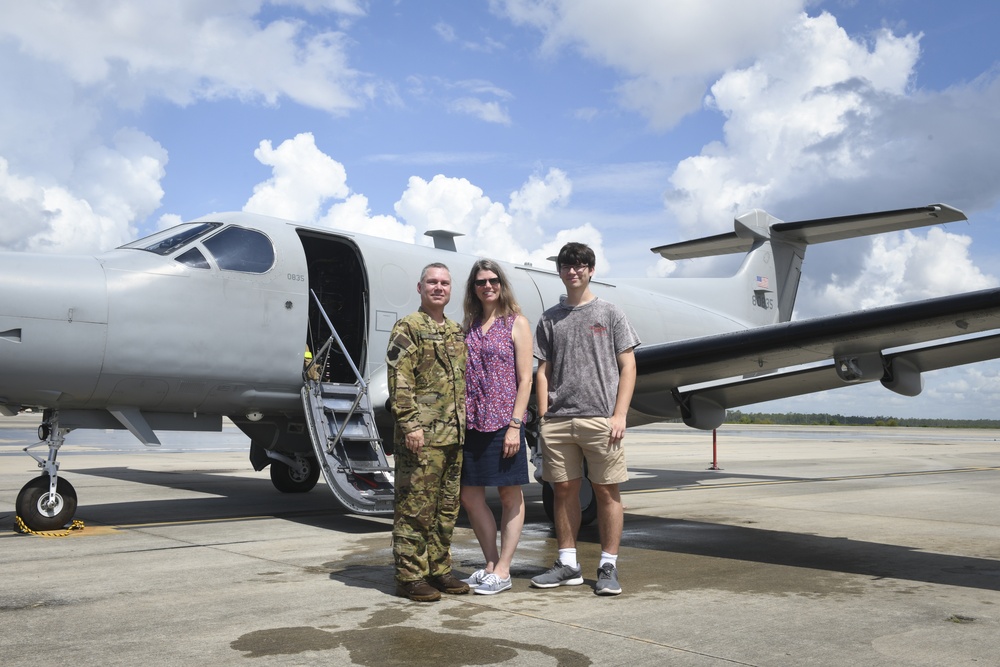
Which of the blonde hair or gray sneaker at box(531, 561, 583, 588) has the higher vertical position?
the blonde hair

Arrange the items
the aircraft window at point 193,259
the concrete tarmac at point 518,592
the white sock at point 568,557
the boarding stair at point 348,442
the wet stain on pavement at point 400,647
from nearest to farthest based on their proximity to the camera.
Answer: the wet stain on pavement at point 400,647
the concrete tarmac at point 518,592
the white sock at point 568,557
the boarding stair at point 348,442
the aircraft window at point 193,259

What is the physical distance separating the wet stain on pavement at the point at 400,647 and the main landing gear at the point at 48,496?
13.8ft

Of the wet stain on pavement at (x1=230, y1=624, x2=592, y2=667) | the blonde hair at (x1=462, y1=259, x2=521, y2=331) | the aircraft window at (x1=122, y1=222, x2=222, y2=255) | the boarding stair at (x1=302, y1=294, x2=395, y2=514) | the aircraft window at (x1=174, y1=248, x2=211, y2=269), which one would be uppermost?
the aircraft window at (x1=122, y1=222, x2=222, y2=255)

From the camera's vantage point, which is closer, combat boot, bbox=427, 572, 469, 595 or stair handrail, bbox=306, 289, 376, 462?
combat boot, bbox=427, 572, 469, 595

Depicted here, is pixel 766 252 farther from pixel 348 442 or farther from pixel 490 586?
pixel 490 586

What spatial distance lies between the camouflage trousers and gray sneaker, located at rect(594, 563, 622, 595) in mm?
912

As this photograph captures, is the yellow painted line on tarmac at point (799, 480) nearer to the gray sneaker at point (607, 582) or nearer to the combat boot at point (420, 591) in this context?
the gray sneaker at point (607, 582)

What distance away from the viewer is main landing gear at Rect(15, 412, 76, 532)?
720 centimetres

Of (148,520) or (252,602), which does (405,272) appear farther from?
(252,602)

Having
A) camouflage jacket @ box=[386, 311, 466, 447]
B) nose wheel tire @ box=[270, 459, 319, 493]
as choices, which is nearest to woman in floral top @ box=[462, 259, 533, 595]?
camouflage jacket @ box=[386, 311, 466, 447]

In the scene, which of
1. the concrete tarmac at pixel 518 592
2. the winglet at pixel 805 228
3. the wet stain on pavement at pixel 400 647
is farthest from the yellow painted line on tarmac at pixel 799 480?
the wet stain on pavement at pixel 400 647

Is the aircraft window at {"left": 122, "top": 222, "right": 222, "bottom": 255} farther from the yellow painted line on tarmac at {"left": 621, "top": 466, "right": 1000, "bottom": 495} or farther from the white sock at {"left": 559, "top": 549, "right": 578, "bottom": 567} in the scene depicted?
the yellow painted line on tarmac at {"left": 621, "top": 466, "right": 1000, "bottom": 495}

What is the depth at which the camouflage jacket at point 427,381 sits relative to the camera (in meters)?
4.84

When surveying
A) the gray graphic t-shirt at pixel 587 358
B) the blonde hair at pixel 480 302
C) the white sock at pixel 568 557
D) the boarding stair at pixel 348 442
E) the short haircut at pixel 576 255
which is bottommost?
the white sock at pixel 568 557
